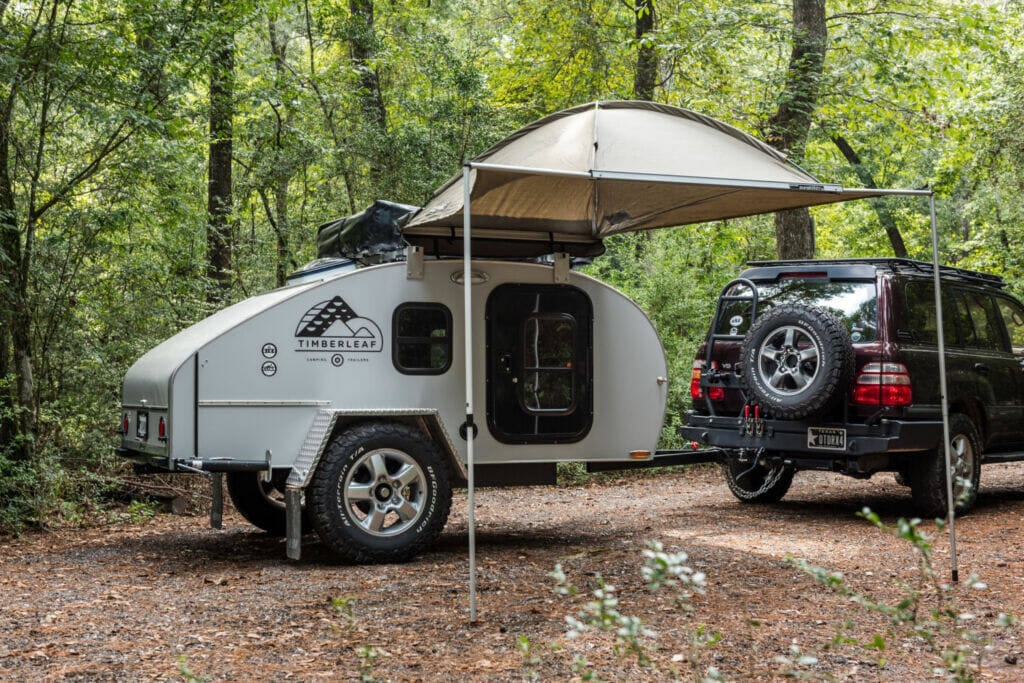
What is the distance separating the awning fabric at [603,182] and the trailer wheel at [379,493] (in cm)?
155

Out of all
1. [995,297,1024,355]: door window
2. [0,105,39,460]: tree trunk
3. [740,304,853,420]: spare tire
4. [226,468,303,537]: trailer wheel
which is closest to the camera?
[740,304,853,420]: spare tire

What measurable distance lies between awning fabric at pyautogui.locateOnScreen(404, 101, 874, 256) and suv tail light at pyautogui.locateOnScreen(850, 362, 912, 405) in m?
1.60

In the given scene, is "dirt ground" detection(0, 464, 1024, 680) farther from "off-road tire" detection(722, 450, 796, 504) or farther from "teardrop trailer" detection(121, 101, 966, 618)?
"teardrop trailer" detection(121, 101, 966, 618)

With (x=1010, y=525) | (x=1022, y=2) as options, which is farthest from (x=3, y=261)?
(x=1022, y=2)

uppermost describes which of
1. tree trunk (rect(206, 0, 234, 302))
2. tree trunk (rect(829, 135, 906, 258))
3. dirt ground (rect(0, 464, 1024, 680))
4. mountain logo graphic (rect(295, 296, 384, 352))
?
tree trunk (rect(829, 135, 906, 258))

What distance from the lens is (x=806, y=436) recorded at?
8523 millimetres

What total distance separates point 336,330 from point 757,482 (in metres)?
4.92

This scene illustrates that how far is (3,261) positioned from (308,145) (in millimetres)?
6456

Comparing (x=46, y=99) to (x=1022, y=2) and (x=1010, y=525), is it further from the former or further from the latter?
(x=1022, y=2)

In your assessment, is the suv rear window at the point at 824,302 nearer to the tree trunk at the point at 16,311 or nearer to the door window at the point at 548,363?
the door window at the point at 548,363

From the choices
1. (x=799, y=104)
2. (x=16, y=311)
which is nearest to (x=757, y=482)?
(x=799, y=104)

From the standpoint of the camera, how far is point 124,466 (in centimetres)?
1101

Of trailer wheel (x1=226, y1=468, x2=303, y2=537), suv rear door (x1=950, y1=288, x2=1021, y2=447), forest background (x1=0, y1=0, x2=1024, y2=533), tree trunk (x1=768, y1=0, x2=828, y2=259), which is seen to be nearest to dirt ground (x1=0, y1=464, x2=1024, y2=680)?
trailer wheel (x1=226, y1=468, x2=303, y2=537)

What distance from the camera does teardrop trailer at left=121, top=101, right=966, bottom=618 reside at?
22.6 feet
